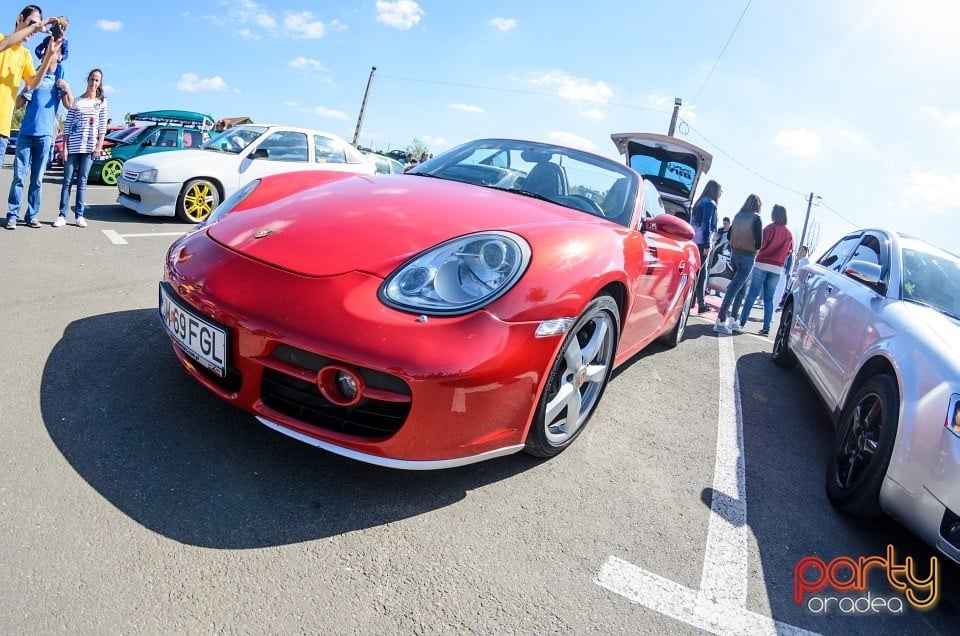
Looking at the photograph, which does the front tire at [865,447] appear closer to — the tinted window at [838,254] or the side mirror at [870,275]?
the side mirror at [870,275]

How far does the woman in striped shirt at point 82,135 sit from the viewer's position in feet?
18.2

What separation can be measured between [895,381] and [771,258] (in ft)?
14.9

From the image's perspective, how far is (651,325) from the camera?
3504 millimetres

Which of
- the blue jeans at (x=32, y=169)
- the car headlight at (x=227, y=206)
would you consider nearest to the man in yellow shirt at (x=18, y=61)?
the blue jeans at (x=32, y=169)

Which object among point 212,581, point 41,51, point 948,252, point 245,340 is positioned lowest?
point 212,581

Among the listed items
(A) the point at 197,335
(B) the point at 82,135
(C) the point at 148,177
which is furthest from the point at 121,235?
(A) the point at 197,335

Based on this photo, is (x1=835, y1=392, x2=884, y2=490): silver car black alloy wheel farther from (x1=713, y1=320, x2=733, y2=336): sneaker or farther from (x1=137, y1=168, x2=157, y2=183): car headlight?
(x1=137, y1=168, x2=157, y2=183): car headlight

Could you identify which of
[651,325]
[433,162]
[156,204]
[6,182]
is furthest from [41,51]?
[651,325]

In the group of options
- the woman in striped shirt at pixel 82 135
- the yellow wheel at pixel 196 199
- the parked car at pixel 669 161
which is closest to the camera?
the woman in striped shirt at pixel 82 135

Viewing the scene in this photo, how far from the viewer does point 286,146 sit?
7734 millimetres

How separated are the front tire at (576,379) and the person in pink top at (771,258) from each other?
457cm

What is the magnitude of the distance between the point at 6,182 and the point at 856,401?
35.1ft

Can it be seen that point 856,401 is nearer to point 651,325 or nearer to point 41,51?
point 651,325

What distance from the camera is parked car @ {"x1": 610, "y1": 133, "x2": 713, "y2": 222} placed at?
8.73m
